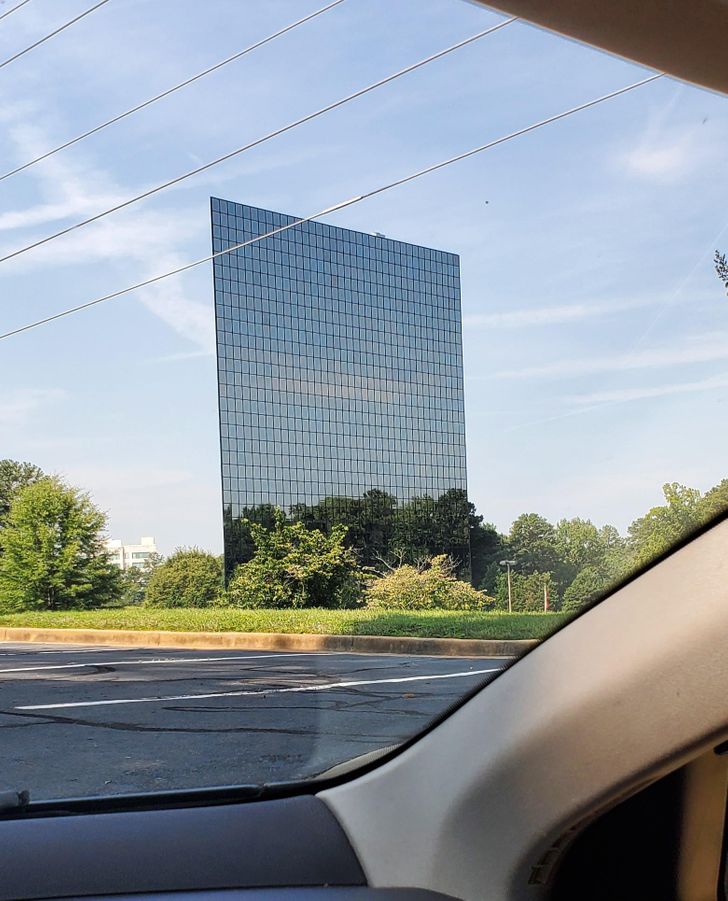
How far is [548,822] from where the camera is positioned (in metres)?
1.22

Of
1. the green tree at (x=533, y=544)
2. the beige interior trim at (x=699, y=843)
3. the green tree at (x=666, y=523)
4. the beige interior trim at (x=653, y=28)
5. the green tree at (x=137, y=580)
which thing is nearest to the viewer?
the green tree at (x=666, y=523)

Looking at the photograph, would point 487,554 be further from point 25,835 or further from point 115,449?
point 115,449

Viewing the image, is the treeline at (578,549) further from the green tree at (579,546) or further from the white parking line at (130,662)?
the white parking line at (130,662)

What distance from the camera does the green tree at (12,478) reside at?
261cm

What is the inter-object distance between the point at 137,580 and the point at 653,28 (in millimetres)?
1663

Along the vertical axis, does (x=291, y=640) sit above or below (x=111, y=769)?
above

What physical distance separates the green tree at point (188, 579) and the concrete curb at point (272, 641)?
15 centimetres

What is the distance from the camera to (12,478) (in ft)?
8.79

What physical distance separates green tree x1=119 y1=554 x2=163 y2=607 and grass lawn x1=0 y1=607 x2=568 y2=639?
37 mm

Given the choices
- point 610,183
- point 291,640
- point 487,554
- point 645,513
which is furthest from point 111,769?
point 610,183

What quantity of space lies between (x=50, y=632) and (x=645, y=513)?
181cm

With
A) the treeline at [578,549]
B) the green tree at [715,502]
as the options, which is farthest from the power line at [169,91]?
the green tree at [715,502]

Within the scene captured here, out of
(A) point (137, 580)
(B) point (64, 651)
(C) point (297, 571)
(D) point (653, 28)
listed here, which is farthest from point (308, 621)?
(D) point (653, 28)

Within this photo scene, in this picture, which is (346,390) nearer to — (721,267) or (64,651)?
(721,267)
